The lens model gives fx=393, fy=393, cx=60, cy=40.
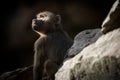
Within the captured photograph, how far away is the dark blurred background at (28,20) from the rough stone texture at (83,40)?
313 cm

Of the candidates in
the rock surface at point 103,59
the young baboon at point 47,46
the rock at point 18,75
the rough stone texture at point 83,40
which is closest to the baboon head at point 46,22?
the young baboon at point 47,46

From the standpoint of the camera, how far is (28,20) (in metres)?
9.23

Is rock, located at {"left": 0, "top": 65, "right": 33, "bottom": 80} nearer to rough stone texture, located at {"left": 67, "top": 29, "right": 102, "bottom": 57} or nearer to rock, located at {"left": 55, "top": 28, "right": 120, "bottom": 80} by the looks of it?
rough stone texture, located at {"left": 67, "top": 29, "right": 102, "bottom": 57}

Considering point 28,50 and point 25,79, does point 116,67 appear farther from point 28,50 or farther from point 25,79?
point 28,50

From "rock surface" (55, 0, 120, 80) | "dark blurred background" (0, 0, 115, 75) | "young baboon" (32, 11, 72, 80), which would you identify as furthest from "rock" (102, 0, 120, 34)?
"dark blurred background" (0, 0, 115, 75)

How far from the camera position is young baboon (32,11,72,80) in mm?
6413

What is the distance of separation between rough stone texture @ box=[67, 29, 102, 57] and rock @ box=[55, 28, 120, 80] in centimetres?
49

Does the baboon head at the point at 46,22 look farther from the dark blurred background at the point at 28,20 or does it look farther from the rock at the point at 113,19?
the rock at the point at 113,19

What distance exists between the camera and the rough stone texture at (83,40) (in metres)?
5.29

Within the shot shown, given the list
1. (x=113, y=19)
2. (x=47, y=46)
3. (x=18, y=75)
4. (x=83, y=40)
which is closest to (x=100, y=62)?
(x=113, y=19)

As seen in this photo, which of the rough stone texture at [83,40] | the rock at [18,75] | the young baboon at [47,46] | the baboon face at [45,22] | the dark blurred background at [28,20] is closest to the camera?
the rough stone texture at [83,40]

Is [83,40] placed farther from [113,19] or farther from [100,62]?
[100,62]

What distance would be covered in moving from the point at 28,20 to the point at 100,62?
5224 mm

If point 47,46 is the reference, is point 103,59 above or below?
above
